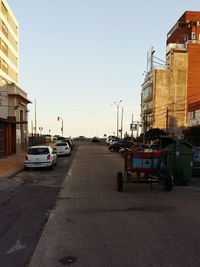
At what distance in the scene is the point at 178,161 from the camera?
1683 centimetres

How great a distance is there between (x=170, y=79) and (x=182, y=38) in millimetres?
13929

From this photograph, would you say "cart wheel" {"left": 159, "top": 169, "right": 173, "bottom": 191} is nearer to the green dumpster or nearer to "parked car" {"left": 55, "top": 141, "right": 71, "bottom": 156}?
the green dumpster

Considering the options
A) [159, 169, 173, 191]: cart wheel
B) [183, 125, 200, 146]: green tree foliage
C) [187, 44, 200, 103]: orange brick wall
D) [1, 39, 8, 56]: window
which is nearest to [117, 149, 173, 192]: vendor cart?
[159, 169, 173, 191]: cart wheel

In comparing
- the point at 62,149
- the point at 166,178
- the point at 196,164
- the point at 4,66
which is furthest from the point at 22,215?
the point at 4,66

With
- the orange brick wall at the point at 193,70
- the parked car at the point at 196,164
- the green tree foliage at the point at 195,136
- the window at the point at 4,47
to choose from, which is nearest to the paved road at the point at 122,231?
the parked car at the point at 196,164

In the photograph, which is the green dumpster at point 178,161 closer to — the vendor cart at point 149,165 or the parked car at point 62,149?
the vendor cart at point 149,165

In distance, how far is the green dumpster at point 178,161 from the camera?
1680 centimetres

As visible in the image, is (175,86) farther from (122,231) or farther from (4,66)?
(122,231)

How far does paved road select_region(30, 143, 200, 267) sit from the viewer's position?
22.7ft

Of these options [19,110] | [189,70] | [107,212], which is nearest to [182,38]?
[189,70]

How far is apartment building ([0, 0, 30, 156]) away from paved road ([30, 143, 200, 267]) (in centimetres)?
2890

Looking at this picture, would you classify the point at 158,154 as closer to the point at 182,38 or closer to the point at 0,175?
the point at 0,175

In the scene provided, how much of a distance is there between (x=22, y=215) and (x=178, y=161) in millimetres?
7364

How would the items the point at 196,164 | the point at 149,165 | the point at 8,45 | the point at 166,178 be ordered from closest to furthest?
the point at 166,178, the point at 149,165, the point at 196,164, the point at 8,45
